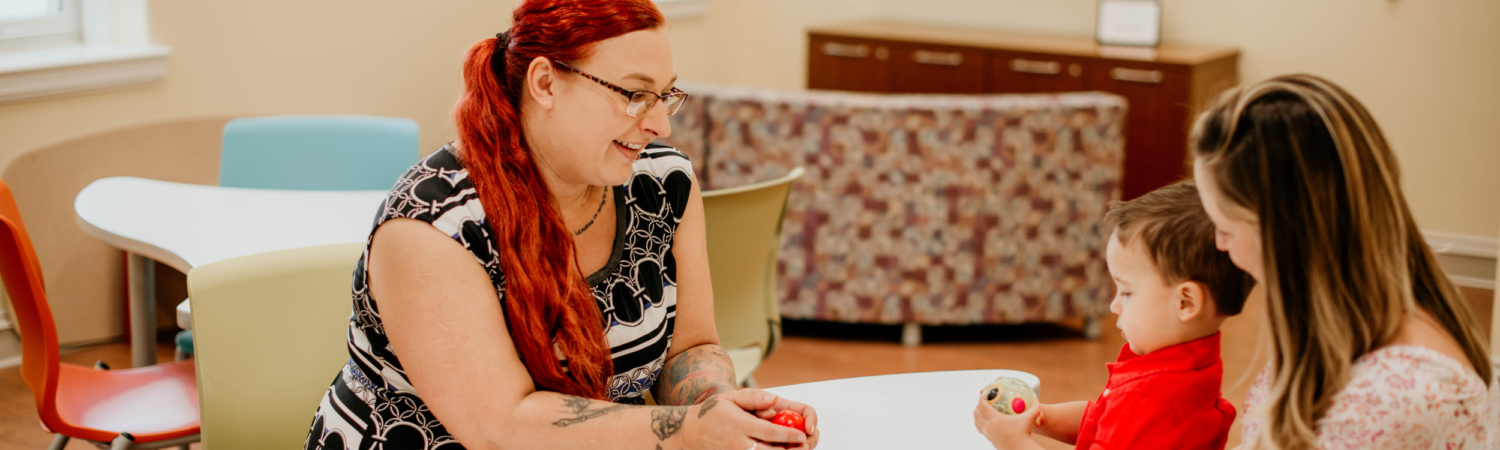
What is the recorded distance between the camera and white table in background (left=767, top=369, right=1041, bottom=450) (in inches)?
51.4

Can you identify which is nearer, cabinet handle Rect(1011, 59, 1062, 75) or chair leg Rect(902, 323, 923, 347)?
chair leg Rect(902, 323, 923, 347)

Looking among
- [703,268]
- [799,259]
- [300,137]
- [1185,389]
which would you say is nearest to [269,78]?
[300,137]

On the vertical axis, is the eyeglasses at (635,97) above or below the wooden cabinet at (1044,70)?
above

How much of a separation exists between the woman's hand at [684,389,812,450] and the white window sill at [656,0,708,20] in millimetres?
4134

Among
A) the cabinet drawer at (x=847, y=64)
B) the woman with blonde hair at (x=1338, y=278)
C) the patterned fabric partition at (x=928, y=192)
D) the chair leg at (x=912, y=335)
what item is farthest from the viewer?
the cabinet drawer at (x=847, y=64)

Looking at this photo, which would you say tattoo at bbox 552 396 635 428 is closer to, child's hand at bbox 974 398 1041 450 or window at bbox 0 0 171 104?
child's hand at bbox 974 398 1041 450

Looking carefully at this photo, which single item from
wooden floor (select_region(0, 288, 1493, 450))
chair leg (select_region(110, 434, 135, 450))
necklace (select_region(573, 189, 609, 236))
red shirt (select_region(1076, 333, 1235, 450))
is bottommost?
wooden floor (select_region(0, 288, 1493, 450))

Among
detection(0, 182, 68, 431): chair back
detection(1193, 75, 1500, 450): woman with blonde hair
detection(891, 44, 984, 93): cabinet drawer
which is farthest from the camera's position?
detection(891, 44, 984, 93): cabinet drawer

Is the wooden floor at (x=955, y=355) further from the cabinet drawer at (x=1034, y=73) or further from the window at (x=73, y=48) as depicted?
the cabinet drawer at (x=1034, y=73)


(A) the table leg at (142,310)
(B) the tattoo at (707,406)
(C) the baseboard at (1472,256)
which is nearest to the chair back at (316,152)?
(A) the table leg at (142,310)

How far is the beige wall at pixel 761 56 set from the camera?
3.37 m

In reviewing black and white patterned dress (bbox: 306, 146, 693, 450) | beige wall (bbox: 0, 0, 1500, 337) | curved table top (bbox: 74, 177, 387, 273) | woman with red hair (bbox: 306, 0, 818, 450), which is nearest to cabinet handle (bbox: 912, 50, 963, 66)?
beige wall (bbox: 0, 0, 1500, 337)

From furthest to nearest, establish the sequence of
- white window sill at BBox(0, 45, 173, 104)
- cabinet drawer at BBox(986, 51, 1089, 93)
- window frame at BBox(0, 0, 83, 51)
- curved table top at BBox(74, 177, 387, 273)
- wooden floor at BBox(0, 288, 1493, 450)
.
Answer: cabinet drawer at BBox(986, 51, 1089, 93)
wooden floor at BBox(0, 288, 1493, 450)
window frame at BBox(0, 0, 83, 51)
white window sill at BBox(0, 45, 173, 104)
curved table top at BBox(74, 177, 387, 273)

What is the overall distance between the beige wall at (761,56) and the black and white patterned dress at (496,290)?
2264 mm
